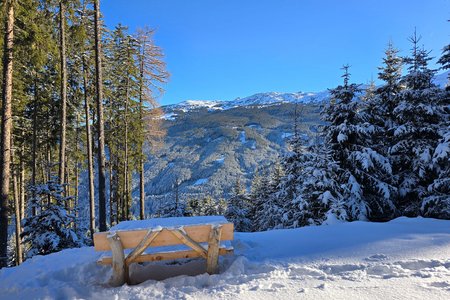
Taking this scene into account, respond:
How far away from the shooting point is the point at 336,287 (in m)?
4.04

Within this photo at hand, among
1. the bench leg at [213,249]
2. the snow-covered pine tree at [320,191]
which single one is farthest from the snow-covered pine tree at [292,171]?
the bench leg at [213,249]

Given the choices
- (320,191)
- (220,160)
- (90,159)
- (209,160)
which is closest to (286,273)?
(320,191)

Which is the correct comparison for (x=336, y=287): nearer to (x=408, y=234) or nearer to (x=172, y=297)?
(x=172, y=297)

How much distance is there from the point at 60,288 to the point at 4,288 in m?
0.93

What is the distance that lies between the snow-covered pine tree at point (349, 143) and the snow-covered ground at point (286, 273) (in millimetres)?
5741

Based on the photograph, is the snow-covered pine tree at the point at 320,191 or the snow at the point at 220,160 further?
the snow at the point at 220,160

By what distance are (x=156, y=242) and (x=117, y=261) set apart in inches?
25.2

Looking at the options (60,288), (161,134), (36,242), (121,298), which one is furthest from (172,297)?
(161,134)

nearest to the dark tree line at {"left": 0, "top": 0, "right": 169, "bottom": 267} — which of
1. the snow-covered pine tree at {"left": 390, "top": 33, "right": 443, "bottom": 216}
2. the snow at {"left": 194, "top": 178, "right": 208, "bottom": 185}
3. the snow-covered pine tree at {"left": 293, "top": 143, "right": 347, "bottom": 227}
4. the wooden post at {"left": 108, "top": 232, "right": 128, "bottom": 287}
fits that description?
the wooden post at {"left": 108, "top": 232, "right": 128, "bottom": 287}

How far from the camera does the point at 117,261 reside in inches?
184

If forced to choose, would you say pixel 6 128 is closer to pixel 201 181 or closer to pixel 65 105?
pixel 65 105

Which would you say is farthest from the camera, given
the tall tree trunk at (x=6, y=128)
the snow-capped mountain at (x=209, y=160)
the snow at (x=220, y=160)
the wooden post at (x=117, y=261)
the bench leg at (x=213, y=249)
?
the snow at (x=220, y=160)

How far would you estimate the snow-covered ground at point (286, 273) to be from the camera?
13.1 feet

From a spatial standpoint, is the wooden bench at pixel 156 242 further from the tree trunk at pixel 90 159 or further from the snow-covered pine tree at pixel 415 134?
the tree trunk at pixel 90 159
